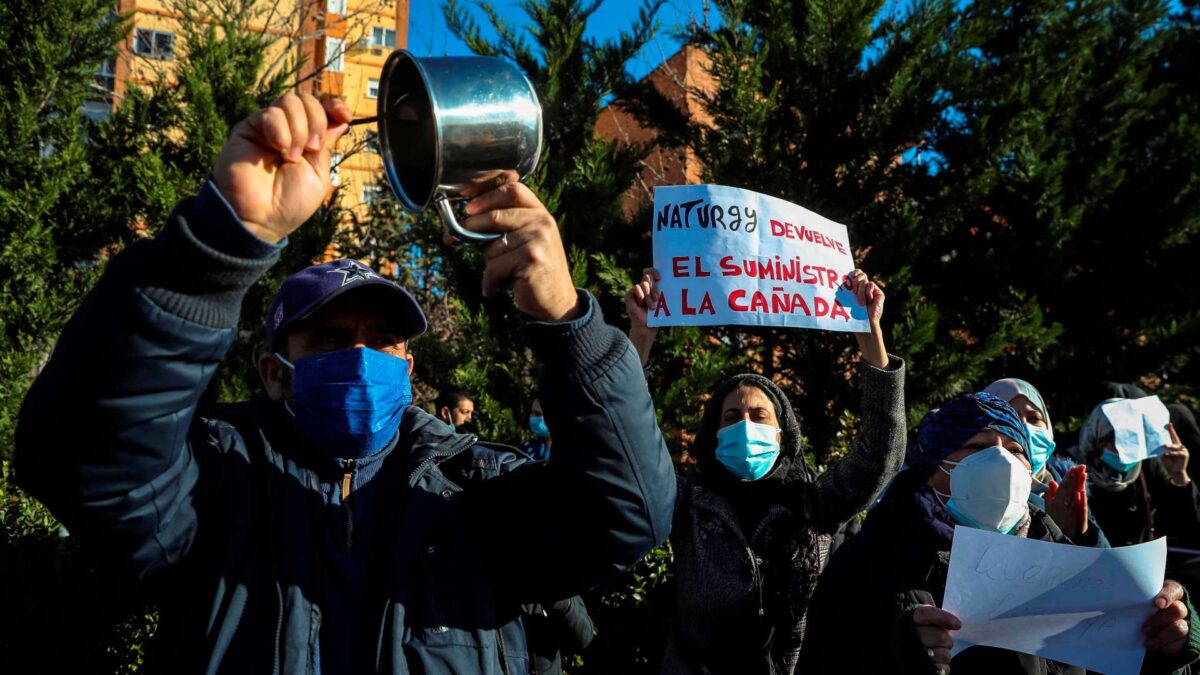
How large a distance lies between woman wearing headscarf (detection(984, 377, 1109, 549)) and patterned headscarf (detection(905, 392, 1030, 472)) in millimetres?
206

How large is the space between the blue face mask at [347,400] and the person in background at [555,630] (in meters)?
1.36

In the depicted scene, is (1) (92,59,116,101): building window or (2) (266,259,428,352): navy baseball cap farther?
(1) (92,59,116,101): building window

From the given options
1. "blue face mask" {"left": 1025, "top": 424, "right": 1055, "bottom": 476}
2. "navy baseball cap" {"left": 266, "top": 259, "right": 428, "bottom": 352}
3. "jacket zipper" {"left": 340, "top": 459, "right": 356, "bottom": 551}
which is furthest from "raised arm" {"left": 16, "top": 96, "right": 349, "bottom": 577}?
"blue face mask" {"left": 1025, "top": 424, "right": 1055, "bottom": 476}

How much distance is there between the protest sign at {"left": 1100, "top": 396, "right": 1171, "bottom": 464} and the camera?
4555 mm

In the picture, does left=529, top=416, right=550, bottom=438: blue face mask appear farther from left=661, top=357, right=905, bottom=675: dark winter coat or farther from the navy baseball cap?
the navy baseball cap

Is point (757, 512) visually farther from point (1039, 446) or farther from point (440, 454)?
point (440, 454)

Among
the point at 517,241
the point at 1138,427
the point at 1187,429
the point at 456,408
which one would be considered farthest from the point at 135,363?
the point at 1187,429

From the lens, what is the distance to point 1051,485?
130 inches

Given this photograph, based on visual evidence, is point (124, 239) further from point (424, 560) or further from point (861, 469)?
point (424, 560)

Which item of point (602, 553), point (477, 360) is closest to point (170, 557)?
point (602, 553)

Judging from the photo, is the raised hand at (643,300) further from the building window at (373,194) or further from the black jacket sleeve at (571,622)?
the building window at (373,194)

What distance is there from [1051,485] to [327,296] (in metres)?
2.53

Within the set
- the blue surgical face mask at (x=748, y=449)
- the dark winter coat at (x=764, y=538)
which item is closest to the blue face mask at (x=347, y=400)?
the dark winter coat at (x=764, y=538)

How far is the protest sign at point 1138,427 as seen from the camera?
4.55 meters
